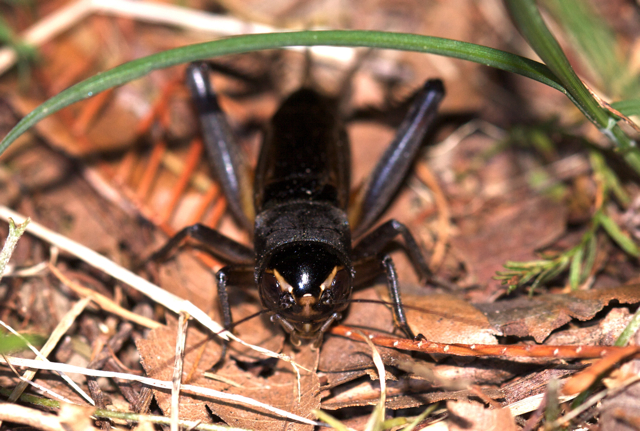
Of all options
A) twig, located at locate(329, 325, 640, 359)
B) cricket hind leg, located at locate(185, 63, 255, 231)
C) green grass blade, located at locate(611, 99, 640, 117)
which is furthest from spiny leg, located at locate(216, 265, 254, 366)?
green grass blade, located at locate(611, 99, 640, 117)

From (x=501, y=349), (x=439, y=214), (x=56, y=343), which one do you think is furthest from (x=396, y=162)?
(x=56, y=343)

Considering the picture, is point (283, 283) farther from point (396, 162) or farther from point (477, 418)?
point (396, 162)

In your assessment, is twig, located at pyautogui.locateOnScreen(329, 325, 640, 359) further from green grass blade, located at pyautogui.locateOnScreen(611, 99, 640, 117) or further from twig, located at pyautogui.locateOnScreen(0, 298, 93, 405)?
twig, located at pyautogui.locateOnScreen(0, 298, 93, 405)

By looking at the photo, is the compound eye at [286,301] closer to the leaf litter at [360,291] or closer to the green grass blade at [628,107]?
the leaf litter at [360,291]

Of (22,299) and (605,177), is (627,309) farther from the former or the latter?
(22,299)

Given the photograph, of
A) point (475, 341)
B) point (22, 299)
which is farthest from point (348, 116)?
point (22, 299)

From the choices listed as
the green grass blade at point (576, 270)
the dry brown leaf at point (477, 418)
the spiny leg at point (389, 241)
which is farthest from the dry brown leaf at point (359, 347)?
the green grass blade at point (576, 270)
